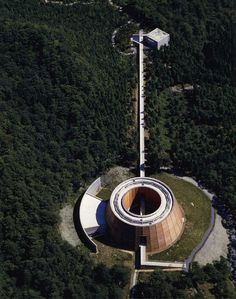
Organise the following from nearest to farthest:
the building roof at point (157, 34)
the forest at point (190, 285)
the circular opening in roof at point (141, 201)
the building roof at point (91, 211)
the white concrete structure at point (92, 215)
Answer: the forest at point (190, 285) < the circular opening in roof at point (141, 201) < the white concrete structure at point (92, 215) < the building roof at point (91, 211) < the building roof at point (157, 34)

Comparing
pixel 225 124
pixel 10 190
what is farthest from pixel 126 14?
pixel 10 190

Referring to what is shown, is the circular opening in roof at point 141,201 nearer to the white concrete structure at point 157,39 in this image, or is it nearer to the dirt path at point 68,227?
the dirt path at point 68,227

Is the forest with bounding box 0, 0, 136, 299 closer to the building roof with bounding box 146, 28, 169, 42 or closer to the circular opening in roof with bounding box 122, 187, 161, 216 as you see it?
the building roof with bounding box 146, 28, 169, 42

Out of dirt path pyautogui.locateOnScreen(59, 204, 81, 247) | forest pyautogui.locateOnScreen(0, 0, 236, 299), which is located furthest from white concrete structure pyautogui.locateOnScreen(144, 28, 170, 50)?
dirt path pyautogui.locateOnScreen(59, 204, 81, 247)

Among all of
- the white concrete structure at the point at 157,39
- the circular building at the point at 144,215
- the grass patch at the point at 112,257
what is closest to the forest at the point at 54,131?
the grass patch at the point at 112,257

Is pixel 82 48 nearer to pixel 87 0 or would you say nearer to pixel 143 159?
pixel 87 0

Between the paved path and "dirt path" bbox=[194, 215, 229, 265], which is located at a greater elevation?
the paved path

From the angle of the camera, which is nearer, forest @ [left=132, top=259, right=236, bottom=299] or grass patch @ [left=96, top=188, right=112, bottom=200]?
forest @ [left=132, top=259, right=236, bottom=299]
